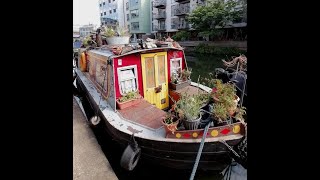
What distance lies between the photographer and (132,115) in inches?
232

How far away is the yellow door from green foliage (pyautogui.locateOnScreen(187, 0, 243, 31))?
74.2 ft

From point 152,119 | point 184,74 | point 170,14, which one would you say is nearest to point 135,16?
point 170,14

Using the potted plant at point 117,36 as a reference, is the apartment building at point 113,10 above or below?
above

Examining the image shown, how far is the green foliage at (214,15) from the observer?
89.1 feet

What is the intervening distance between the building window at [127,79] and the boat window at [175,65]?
1650 millimetres

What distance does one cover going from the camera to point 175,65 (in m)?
8.12

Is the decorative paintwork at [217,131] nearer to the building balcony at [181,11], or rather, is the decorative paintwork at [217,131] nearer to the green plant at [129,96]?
the green plant at [129,96]

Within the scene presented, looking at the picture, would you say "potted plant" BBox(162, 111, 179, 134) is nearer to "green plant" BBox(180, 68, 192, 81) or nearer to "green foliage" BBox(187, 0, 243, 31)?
"green plant" BBox(180, 68, 192, 81)

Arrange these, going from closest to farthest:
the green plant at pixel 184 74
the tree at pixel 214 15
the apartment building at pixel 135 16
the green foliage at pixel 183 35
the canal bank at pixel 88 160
Result: the canal bank at pixel 88 160 → the green plant at pixel 184 74 → the tree at pixel 214 15 → the green foliage at pixel 183 35 → the apartment building at pixel 135 16

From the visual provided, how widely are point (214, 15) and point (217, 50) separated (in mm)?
4381

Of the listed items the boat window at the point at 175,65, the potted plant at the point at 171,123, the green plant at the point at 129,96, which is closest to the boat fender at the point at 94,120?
the green plant at the point at 129,96

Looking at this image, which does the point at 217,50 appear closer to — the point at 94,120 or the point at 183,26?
the point at 183,26
